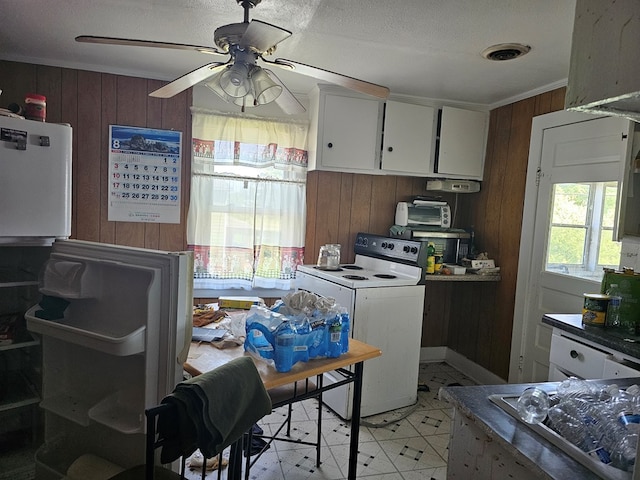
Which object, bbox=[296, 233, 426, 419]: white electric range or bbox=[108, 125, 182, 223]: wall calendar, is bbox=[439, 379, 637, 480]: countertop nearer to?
bbox=[296, 233, 426, 419]: white electric range

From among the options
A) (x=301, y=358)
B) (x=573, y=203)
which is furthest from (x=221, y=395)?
(x=573, y=203)

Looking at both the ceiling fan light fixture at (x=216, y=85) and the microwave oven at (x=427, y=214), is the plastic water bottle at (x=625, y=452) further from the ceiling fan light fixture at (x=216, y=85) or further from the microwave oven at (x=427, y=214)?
the microwave oven at (x=427, y=214)

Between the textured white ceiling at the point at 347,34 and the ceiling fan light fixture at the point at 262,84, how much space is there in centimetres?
44

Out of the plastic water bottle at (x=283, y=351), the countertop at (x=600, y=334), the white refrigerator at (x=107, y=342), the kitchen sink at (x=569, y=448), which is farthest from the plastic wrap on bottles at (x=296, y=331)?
the countertop at (x=600, y=334)

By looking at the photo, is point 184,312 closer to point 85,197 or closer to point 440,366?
point 85,197

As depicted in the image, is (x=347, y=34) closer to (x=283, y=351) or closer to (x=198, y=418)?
(x=283, y=351)

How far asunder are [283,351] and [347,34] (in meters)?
1.69

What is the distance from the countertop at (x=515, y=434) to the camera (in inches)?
31.9

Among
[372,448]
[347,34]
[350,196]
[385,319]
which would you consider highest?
[347,34]

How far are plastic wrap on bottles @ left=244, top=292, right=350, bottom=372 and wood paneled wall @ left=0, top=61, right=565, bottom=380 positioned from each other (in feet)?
5.53

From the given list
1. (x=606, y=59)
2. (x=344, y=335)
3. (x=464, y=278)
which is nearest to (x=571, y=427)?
(x=606, y=59)

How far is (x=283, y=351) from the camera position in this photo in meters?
1.55

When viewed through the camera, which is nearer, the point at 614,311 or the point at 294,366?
the point at 294,366

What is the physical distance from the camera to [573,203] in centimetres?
276
